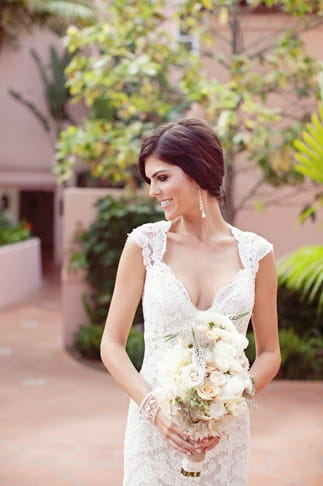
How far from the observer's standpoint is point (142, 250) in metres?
2.68

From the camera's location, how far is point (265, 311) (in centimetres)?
271

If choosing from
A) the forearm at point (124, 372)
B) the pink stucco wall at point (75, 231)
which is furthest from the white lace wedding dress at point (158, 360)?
the pink stucco wall at point (75, 231)

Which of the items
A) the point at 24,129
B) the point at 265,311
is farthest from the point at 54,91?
the point at 265,311

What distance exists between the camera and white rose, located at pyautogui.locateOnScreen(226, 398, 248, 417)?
225 cm

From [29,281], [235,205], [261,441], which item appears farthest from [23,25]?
[261,441]

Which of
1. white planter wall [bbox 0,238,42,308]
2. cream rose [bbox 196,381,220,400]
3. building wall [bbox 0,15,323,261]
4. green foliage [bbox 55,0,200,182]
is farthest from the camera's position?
building wall [bbox 0,15,323,261]

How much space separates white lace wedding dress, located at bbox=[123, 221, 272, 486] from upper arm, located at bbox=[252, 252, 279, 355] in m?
0.04

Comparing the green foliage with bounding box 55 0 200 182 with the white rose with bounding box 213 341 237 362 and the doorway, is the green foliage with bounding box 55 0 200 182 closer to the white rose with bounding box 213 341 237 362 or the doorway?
the white rose with bounding box 213 341 237 362

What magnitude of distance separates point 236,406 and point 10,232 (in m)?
12.6

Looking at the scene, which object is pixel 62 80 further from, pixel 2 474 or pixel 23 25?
pixel 2 474

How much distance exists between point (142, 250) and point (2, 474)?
10.5ft

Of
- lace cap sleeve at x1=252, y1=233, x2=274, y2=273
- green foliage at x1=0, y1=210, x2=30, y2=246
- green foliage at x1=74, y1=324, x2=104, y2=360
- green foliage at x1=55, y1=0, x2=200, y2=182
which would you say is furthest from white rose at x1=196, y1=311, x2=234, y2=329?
green foliage at x1=0, y1=210, x2=30, y2=246

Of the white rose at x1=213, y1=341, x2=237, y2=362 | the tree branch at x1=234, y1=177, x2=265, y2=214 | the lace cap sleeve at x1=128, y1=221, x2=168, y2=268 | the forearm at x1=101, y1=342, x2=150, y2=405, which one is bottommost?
the tree branch at x1=234, y1=177, x2=265, y2=214

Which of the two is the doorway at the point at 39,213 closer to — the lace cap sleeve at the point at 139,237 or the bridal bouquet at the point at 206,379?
the lace cap sleeve at the point at 139,237
